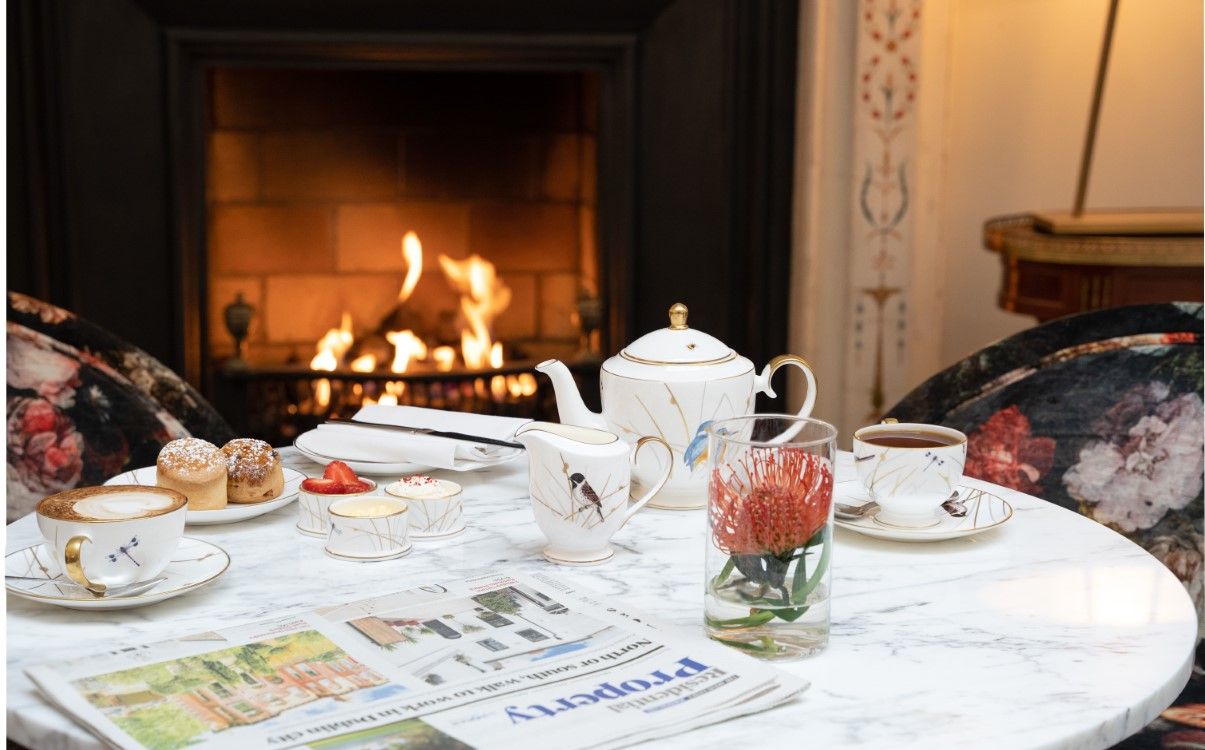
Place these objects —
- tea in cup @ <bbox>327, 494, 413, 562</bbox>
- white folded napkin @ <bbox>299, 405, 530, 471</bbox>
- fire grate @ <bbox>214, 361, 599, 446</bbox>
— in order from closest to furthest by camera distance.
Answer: tea in cup @ <bbox>327, 494, 413, 562</bbox>
white folded napkin @ <bbox>299, 405, 530, 471</bbox>
fire grate @ <bbox>214, 361, 599, 446</bbox>

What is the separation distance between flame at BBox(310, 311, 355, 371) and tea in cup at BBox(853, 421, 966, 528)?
5.71 feet

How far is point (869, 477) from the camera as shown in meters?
1.19

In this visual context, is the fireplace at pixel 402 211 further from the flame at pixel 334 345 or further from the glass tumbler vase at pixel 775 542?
the glass tumbler vase at pixel 775 542

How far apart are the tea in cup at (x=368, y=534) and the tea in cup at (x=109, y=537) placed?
128mm

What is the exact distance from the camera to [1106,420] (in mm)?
1532

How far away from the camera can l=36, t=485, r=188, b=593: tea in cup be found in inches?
38.2

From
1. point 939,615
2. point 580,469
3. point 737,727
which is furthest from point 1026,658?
point 580,469

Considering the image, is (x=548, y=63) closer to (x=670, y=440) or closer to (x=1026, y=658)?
(x=670, y=440)

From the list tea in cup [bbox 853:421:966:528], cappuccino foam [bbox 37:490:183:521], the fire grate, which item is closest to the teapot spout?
tea in cup [bbox 853:421:966:528]

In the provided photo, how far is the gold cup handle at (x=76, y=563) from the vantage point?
96 cm

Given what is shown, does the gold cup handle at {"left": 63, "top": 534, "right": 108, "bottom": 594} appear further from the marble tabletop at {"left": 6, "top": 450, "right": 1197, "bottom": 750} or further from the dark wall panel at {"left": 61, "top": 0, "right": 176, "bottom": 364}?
the dark wall panel at {"left": 61, "top": 0, "right": 176, "bottom": 364}

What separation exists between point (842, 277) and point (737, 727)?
1.95m

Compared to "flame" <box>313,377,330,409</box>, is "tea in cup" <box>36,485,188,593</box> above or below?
above

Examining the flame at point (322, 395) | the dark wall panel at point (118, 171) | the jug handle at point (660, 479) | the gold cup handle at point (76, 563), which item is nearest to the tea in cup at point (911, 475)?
the jug handle at point (660, 479)
